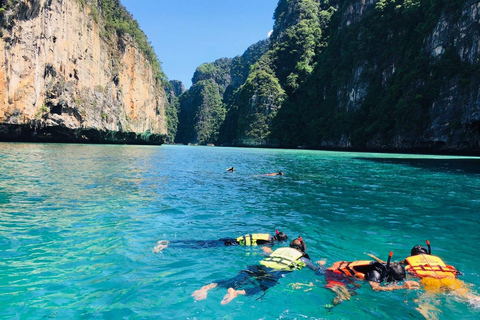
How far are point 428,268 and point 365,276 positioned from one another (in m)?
1.10

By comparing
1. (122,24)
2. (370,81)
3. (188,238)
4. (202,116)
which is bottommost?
(188,238)

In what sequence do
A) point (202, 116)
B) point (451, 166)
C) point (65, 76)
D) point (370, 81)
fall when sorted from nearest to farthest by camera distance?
point (451, 166) < point (65, 76) < point (370, 81) < point (202, 116)

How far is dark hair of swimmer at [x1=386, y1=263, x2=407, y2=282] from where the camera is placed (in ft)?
17.4

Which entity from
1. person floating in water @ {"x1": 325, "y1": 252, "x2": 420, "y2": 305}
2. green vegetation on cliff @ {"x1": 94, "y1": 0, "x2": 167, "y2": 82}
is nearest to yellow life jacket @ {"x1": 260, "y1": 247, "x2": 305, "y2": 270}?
person floating in water @ {"x1": 325, "y1": 252, "x2": 420, "y2": 305}

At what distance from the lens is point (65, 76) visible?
44000 mm

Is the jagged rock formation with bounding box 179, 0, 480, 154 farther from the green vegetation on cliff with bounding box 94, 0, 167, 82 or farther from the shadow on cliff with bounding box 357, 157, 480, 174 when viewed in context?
the green vegetation on cliff with bounding box 94, 0, 167, 82

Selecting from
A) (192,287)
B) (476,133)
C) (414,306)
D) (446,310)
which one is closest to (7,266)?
(192,287)

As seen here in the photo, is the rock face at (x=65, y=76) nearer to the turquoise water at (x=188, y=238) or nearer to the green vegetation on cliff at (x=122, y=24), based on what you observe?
the green vegetation on cliff at (x=122, y=24)

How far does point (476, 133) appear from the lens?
41.4 m

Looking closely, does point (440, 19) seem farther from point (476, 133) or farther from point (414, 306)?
point (414, 306)

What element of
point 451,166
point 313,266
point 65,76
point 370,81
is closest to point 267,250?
point 313,266

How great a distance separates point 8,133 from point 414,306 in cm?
4797

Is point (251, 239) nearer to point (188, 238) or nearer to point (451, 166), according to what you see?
point (188, 238)

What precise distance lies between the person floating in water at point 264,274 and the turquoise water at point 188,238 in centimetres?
13
